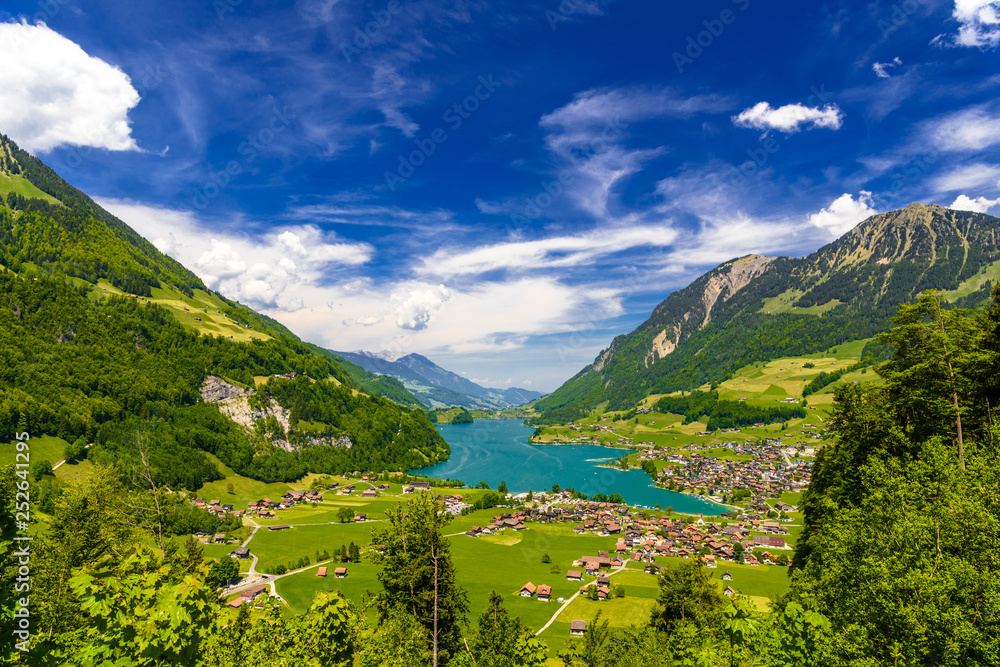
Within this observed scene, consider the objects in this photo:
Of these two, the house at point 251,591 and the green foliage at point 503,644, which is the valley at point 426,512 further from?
the house at point 251,591

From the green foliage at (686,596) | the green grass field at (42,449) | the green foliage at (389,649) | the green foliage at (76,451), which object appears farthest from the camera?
the green foliage at (76,451)

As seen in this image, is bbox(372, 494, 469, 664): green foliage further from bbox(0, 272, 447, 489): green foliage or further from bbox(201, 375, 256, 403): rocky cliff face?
bbox(201, 375, 256, 403): rocky cliff face

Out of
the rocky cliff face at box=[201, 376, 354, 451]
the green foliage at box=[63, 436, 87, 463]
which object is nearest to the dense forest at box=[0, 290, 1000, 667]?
the green foliage at box=[63, 436, 87, 463]

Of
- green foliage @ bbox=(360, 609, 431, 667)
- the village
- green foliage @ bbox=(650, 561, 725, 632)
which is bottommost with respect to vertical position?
the village

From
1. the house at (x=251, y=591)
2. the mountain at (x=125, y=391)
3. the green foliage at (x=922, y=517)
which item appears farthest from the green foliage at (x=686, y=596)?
the mountain at (x=125, y=391)

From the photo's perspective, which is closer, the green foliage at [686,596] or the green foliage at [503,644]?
the green foliage at [503,644]

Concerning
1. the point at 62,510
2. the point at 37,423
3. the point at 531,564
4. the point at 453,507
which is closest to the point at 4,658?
the point at 62,510

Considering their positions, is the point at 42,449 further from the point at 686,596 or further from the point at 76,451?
the point at 686,596

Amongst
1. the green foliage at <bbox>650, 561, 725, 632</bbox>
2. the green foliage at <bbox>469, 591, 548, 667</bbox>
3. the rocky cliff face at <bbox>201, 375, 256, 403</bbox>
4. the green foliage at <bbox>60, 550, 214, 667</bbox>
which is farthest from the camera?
the rocky cliff face at <bbox>201, 375, 256, 403</bbox>

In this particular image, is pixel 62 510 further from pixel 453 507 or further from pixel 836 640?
pixel 453 507

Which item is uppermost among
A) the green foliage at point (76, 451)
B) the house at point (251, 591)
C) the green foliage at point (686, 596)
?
the green foliage at point (686, 596)

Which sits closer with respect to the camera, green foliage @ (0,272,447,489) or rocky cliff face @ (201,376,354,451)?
green foliage @ (0,272,447,489)
